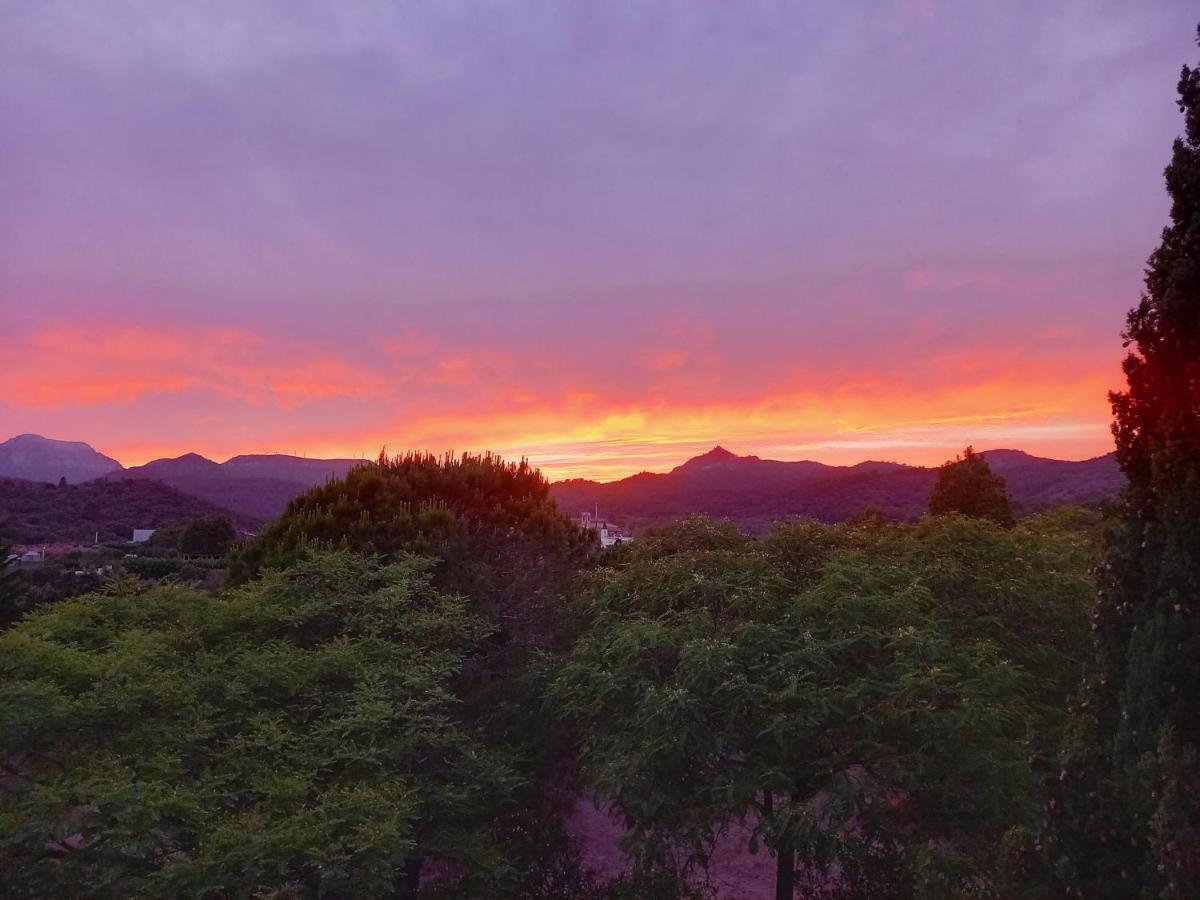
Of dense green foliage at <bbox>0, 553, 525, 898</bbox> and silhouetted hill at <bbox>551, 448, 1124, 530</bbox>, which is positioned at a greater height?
silhouetted hill at <bbox>551, 448, 1124, 530</bbox>

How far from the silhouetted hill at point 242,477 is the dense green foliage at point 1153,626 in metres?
69.5

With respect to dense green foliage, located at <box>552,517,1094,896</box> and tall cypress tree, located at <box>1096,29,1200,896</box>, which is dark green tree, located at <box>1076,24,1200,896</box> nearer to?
tall cypress tree, located at <box>1096,29,1200,896</box>

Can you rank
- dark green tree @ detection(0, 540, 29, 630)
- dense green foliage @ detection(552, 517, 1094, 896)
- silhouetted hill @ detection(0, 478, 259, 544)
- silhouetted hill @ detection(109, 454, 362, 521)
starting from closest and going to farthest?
dense green foliage @ detection(552, 517, 1094, 896)
dark green tree @ detection(0, 540, 29, 630)
silhouetted hill @ detection(0, 478, 259, 544)
silhouetted hill @ detection(109, 454, 362, 521)

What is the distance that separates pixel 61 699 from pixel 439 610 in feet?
13.7

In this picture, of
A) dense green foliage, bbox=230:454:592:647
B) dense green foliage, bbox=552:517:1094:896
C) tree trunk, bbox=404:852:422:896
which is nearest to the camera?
dense green foliage, bbox=552:517:1094:896

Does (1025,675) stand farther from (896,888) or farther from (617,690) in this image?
(617,690)

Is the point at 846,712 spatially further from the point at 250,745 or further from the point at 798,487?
the point at 798,487

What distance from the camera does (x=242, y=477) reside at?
90875 mm

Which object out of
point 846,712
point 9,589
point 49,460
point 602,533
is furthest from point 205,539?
point 49,460

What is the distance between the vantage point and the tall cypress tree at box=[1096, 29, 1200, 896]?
15.0ft

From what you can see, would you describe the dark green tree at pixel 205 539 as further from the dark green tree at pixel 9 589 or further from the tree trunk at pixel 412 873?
the tree trunk at pixel 412 873

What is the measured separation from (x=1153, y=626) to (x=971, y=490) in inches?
888

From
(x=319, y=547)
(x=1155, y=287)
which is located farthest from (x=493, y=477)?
(x=1155, y=287)

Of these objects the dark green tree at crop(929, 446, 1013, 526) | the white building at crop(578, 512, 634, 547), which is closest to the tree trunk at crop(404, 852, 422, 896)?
the white building at crop(578, 512, 634, 547)
